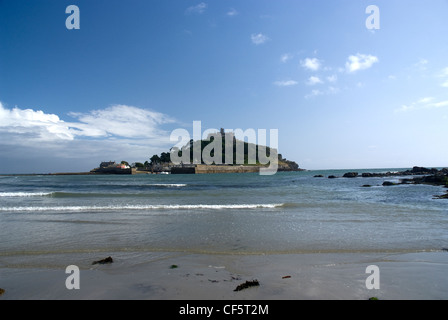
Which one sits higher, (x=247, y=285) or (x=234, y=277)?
(x=247, y=285)

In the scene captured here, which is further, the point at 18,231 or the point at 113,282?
the point at 18,231

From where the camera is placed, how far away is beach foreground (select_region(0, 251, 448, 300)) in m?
4.74

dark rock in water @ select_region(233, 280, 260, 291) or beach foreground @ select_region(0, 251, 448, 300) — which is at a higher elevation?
dark rock in water @ select_region(233, 280, 260, 291)

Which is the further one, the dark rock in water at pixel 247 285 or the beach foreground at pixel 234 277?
the dark rock in water at pixel 247 285

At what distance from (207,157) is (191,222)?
166573mm

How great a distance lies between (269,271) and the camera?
597 cm

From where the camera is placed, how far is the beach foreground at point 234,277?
4.74 m

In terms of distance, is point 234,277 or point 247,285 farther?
point 234,277

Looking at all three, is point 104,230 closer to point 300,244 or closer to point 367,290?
point 300,244

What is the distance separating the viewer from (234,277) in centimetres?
560

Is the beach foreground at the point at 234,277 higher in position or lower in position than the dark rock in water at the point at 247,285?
lower

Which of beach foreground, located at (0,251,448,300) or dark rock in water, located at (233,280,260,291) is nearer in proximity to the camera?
beach foreground, located at (0,251,448,300)
